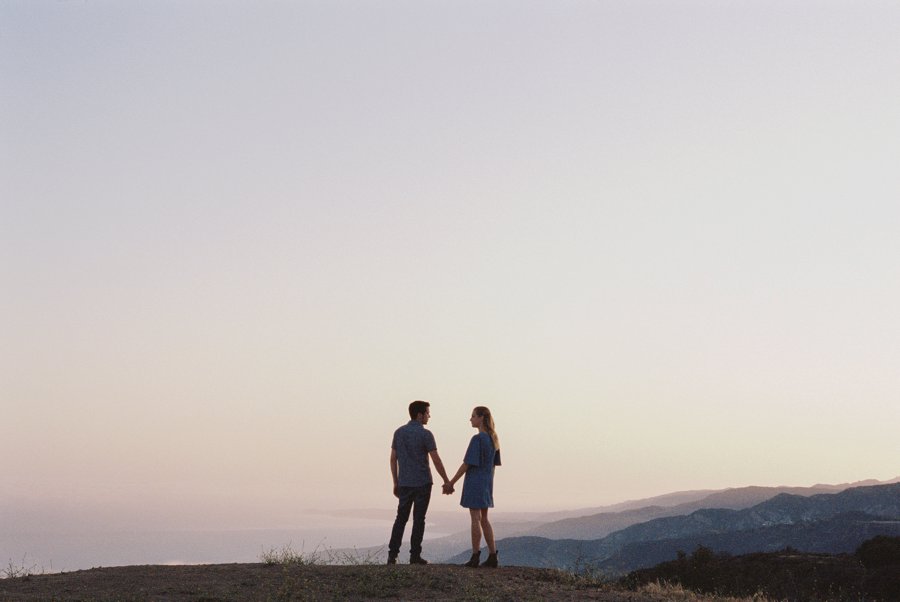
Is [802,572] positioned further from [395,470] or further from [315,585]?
[315,585]

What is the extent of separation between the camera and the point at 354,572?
1329 cm

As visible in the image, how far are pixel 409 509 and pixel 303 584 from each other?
2.53 metres

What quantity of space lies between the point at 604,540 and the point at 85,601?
14753 cm

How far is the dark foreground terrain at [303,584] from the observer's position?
11875mm

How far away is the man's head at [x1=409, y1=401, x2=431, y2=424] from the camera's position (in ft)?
47.6

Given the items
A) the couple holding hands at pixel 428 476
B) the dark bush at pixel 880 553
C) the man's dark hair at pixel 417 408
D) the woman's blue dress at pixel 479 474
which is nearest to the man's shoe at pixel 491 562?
the couple holding hands at pixel 428 476

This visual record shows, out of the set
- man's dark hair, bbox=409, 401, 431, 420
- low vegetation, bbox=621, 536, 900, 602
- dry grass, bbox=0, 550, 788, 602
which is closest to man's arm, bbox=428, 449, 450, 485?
man's dark hair, bbox=409, 401, 431, 420

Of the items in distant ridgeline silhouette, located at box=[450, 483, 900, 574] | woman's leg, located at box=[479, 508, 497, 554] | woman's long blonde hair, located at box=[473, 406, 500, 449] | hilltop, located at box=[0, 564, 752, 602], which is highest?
woman's long blonde hair, located at box=[473, 406, 500, 449]

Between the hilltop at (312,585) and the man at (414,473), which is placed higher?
the man at (414,473)

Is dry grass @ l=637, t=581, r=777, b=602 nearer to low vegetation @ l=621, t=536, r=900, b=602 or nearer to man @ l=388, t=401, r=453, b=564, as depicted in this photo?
man @ l=388, t=401, r=453, b=564

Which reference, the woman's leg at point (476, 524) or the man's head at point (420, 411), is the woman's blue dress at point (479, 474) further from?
the man's head at point (420, 411)

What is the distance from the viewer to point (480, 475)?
14.2m

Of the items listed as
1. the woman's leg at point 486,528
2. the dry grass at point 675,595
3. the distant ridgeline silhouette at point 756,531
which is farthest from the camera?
the distant ridgeline silhouette at point 756,531

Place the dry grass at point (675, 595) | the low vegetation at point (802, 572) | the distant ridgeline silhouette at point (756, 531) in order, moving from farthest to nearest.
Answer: the distant ridgeline silhouette at point (756, 531), the low vegetation at point (802, 572), the dry grass at point (675, 595)
